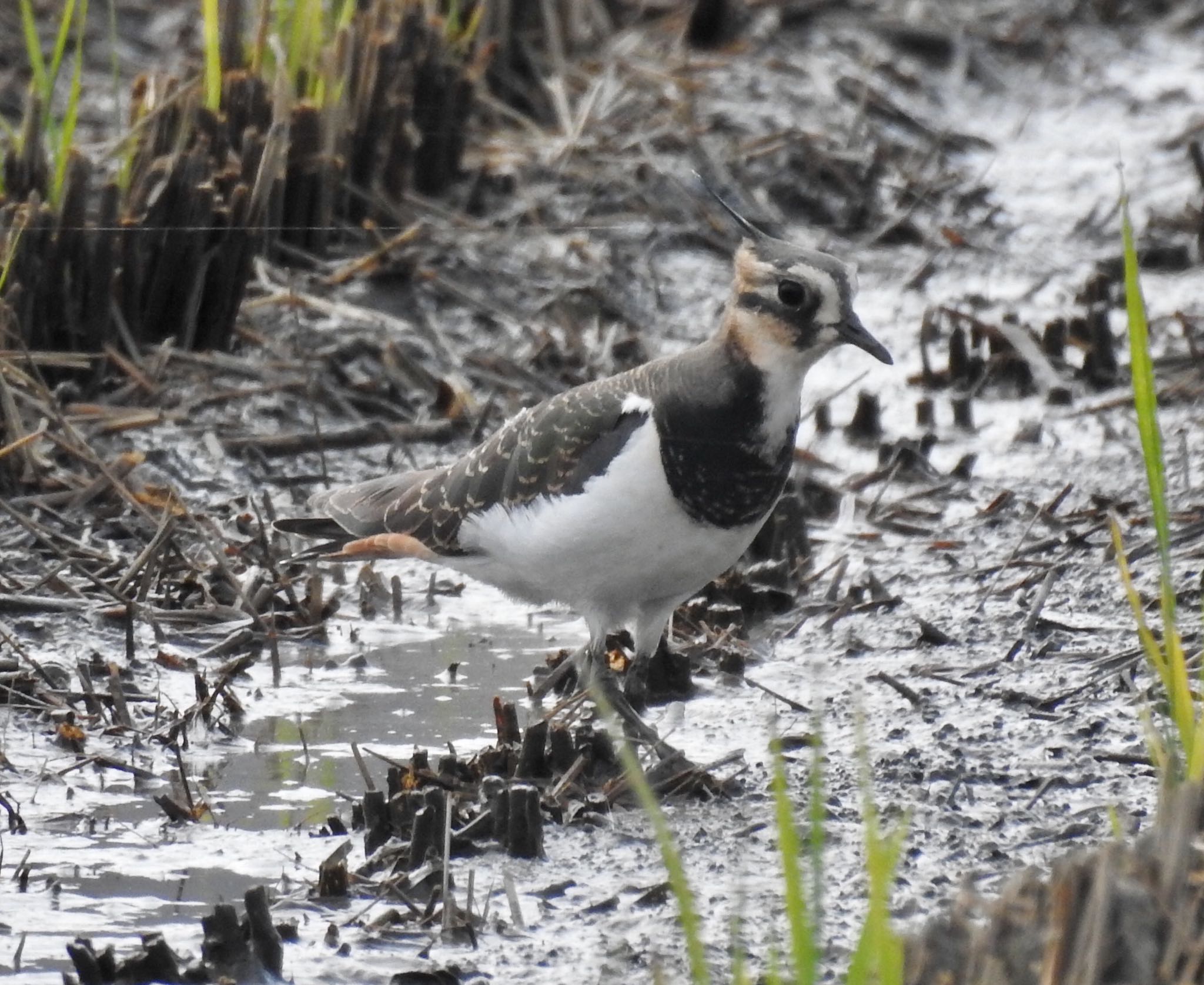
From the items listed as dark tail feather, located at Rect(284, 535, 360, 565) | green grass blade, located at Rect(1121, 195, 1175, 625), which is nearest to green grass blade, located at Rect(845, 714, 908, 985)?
green grass blade, located at Rect(1121, 195, 1175, 625)

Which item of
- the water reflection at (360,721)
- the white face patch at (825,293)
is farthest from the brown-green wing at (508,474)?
the white face patch at (825,293)

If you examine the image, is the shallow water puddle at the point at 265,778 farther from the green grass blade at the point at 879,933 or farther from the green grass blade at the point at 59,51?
the green grass blade at the point at 59,51

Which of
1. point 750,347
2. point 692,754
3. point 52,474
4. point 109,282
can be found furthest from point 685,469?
point 109,282

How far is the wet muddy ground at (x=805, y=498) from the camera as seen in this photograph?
390 centimetres

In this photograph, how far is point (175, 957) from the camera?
3.39 metres

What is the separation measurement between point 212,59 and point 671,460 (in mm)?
3046

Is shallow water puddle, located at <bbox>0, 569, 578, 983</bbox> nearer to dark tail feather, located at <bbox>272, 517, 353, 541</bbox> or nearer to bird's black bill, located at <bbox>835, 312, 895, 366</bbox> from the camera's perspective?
dark tail feather, located at <bbox>272, 517, 353, 541</bbox>

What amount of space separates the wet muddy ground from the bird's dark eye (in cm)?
94

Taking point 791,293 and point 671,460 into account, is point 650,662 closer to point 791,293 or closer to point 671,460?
point 671,460

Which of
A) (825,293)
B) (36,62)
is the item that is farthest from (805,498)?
(36,62)

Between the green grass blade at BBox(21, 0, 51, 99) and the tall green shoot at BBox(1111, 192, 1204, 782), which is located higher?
the green grass blade at BBox(21, 0, 51, 99)

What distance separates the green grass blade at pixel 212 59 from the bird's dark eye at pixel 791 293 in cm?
290

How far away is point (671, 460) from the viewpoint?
450cm

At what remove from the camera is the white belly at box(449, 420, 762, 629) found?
4.46 m
